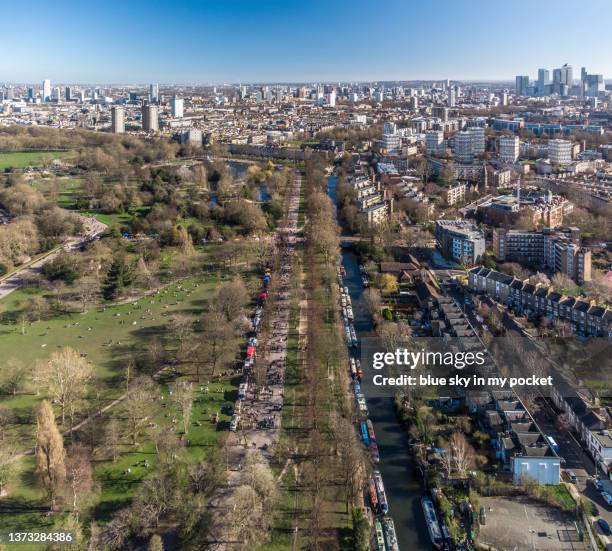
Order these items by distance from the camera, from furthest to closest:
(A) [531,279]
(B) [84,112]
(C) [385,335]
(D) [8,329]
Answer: (B) [84,112], (A) [531,279], (D) [8,329], (C) [385,335]

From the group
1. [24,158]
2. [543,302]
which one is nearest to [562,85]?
[24,158]

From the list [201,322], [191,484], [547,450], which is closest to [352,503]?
[191,484]

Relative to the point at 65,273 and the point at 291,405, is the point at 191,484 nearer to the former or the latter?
the point at 291,405

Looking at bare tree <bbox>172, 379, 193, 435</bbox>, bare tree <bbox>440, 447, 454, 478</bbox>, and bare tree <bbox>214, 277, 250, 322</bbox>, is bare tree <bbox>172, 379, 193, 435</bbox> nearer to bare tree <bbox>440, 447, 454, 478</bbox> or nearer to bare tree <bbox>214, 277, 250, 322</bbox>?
bare tree <bbox>214, 277, 250, 322</bbox>

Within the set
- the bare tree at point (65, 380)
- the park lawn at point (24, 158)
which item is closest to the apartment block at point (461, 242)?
the bare tree at point (65, 380)

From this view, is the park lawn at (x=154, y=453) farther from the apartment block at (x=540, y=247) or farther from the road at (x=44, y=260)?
the apartment block at (x=540, y=247)

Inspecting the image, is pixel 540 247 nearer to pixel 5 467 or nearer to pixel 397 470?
pixel 397 470
